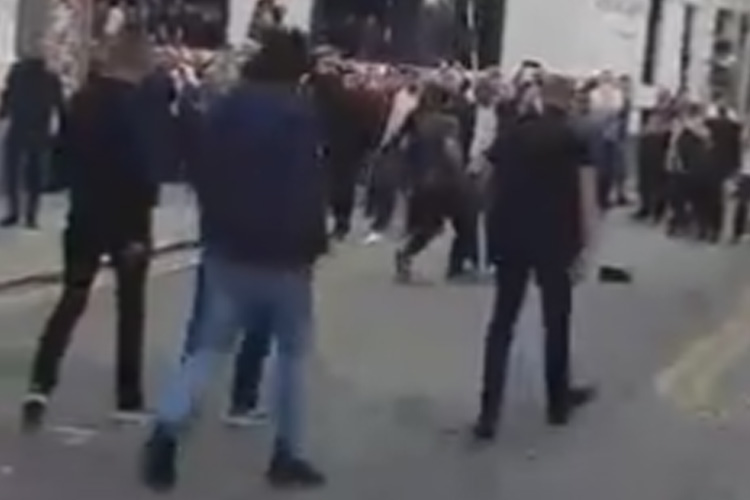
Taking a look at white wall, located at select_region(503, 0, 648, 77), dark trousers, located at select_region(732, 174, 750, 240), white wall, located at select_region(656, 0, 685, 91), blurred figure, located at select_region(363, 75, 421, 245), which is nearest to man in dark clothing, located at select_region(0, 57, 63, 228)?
blurred figure, located at select_region(363, 75, 421, 245)

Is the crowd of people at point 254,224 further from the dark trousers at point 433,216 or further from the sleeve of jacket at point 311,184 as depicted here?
the dark trousers at point 433,216

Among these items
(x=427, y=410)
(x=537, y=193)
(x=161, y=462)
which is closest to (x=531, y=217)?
(x=537, y=193)

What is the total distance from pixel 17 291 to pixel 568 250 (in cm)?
618

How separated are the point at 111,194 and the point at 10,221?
11.9 m

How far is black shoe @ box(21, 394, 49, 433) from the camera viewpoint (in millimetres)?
10914

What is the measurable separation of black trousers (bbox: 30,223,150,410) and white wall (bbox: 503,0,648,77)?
103 feet

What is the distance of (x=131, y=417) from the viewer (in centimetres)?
1115

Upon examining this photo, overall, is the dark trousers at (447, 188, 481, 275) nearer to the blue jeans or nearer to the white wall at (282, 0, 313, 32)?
the blue jeans

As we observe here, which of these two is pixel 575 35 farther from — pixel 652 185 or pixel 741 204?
pixel 741 204

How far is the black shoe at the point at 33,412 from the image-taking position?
35.8ft

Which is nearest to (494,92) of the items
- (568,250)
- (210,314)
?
(568,250)

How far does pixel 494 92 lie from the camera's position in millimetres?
30016

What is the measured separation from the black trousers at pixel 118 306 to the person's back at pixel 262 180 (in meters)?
1.19

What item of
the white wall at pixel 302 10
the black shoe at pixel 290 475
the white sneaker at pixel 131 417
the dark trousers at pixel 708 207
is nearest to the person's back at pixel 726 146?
the dark trousers at pixel 708 207
